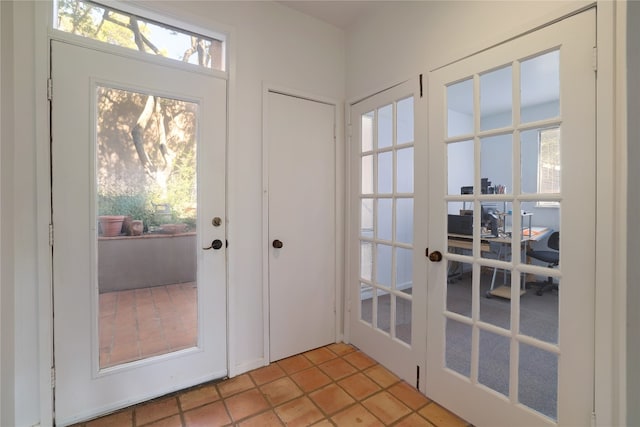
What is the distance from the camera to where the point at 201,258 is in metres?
1.88

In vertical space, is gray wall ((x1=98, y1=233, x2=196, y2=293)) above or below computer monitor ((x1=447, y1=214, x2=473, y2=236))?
below

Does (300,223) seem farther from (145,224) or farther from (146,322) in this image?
(146,322)

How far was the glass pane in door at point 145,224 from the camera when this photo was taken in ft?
5.37

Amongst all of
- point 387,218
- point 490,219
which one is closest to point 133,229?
point 387,218

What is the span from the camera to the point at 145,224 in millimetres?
1749

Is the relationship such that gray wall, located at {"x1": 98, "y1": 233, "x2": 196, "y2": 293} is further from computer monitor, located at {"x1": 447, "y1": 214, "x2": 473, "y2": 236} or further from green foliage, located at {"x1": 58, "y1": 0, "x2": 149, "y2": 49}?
computer monitor, located at {"x1": 447, "y1": 214, "x2": 473, "y2": 236}

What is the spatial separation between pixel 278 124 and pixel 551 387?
243cm

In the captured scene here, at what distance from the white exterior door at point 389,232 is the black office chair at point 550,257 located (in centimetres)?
65

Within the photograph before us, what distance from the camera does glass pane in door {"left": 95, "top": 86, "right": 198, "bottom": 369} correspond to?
1.64m

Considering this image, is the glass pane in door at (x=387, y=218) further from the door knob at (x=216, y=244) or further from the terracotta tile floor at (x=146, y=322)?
the terracotta tile floor at (x=146, y=322)

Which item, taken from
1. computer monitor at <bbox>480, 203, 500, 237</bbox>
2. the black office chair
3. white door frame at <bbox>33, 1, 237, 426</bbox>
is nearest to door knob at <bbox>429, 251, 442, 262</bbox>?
computer monitor at <bbox>480, 203, 500, 237</bbox>

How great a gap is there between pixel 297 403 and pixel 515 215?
5.35ft

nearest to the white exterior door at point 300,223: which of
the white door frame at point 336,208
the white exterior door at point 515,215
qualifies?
the white door frame at point 336,208

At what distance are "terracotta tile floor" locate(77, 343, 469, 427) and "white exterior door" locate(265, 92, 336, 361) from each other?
322 mm
